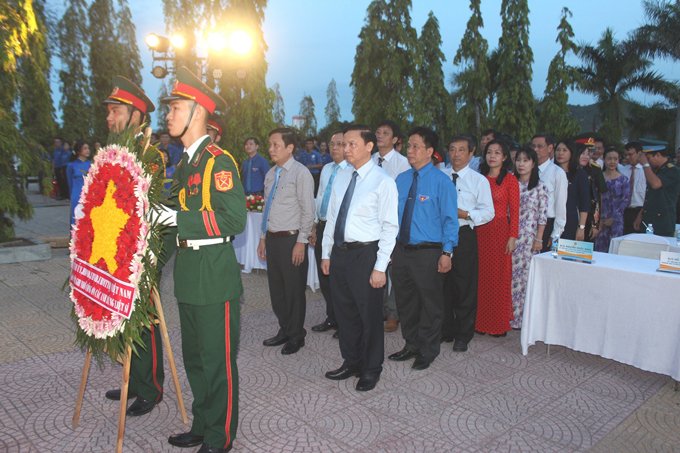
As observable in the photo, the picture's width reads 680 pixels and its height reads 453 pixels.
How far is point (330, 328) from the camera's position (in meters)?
5.31

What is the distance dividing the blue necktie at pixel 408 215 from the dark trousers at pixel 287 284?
1.00 meters

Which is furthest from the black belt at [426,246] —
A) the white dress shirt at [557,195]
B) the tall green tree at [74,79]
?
the tall green tree at [74,79]

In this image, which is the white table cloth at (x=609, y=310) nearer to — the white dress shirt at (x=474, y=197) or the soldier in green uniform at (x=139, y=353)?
the white dress shirt at (x=474, y=197)

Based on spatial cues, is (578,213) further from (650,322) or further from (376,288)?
(376,288)

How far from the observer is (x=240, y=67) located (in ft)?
51.3

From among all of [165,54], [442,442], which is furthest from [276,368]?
[165,54]

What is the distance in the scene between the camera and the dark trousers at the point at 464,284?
4.75m

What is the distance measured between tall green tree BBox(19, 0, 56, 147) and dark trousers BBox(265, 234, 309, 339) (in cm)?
626

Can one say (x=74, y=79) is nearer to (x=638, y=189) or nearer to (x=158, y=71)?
(x=158, y=71)

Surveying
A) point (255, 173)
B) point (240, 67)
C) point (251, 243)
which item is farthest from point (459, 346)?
point (240, 67)

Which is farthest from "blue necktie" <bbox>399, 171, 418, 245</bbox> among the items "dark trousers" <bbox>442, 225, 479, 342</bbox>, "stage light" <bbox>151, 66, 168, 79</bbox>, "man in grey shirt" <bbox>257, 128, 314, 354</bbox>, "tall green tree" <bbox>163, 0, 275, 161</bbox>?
"tall green tree" <bbox>163, 0, 275, 161</bbox>

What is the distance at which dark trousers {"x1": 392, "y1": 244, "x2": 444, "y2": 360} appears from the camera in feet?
13.9

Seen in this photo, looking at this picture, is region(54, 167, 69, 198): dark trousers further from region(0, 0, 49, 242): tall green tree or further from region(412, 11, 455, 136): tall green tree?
region(412, 11, 455, 136): tall green tree

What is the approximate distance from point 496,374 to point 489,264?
1233mm
